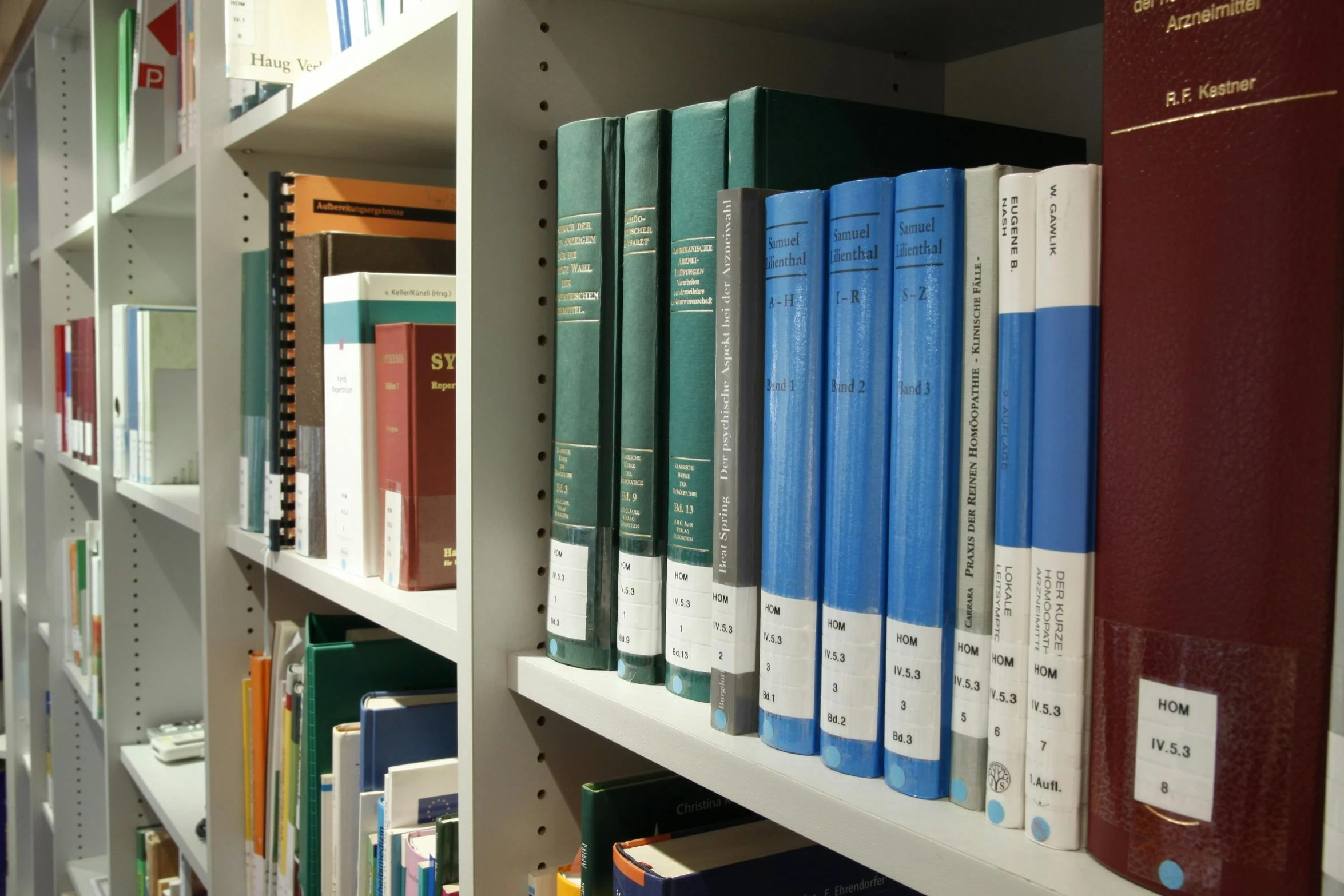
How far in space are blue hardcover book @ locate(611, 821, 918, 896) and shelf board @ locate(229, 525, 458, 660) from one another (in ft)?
0.67

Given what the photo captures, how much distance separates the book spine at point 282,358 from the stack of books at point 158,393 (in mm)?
689

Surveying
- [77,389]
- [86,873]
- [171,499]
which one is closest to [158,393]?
[171,499]

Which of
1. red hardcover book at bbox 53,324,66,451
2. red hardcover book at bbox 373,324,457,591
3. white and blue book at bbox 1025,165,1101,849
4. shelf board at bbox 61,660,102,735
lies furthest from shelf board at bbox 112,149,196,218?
white and blue book at bbox 1025,165,1101,849

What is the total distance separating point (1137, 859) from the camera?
38 cm

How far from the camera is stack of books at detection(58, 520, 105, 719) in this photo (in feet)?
6.81

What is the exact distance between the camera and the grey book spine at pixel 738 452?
0.55 metres

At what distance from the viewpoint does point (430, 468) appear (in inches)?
36.3

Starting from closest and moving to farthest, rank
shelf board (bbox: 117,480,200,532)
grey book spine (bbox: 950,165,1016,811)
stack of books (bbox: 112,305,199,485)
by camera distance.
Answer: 1. grey book spine (bbox: 950,165,1016,811)
2. shelf board (bbox: 117,480,200,532)
3. stack of books (bbox: 112,305,199,485)

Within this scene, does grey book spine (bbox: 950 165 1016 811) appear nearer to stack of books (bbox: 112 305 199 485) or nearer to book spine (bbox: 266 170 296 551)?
book spine (bbox: 266 170 296 551)

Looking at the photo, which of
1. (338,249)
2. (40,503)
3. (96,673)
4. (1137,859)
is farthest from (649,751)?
(40,503)

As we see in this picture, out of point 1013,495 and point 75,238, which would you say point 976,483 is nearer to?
point 1013,495

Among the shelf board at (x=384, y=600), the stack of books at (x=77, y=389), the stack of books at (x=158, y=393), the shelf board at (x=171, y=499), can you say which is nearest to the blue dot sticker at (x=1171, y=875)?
the shelf board at (x=384, y=600)

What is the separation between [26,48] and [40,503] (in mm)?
1136

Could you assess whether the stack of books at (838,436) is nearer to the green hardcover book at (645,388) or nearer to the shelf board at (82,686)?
the green hardcover book at (645,388)
